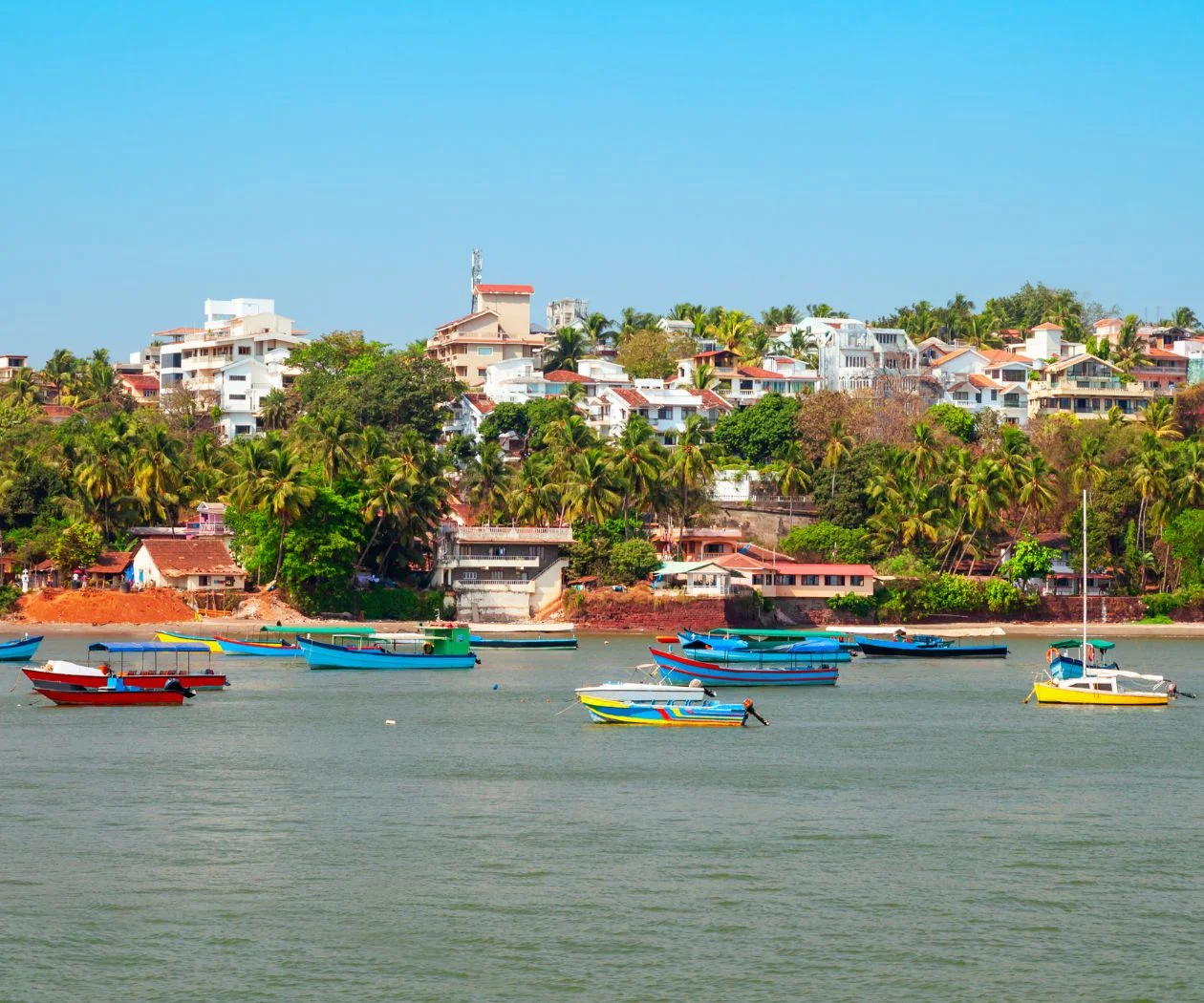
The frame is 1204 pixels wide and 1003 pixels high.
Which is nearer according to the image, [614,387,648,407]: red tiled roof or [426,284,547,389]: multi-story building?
[614,387,648,407]: red tiled roof

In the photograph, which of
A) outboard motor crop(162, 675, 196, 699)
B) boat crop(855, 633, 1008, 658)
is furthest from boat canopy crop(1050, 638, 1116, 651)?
outboard motor crop(162, 675, 196, 699)

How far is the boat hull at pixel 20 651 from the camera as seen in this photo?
82188 mm

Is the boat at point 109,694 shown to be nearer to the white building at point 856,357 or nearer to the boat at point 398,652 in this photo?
the boat at point 398,652

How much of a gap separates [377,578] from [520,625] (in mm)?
10110

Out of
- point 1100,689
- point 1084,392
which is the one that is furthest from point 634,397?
point 1100,689

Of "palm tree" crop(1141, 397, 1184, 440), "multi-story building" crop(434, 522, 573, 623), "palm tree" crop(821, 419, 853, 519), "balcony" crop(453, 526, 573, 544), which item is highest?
"palm tree" crop(1141, 397, 1184, 440)

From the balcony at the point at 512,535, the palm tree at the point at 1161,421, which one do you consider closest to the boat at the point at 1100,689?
the balcony at the point at 512,535

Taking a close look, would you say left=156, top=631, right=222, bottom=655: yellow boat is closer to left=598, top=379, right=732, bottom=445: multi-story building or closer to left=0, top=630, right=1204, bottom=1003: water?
left=0, top=630, right=1204, bottom=1003: water

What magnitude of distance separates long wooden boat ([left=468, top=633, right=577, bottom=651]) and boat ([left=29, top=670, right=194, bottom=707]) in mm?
29318

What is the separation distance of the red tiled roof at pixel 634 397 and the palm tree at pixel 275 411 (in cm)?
2653

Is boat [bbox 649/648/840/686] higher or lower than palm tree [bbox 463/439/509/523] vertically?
lower

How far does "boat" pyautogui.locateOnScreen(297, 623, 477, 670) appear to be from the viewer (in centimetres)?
8169

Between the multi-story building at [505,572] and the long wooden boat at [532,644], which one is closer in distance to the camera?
the long wooden boat at [532,644]

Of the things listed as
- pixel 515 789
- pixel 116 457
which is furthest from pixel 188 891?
pixel 116 457
